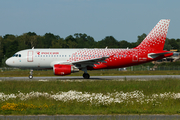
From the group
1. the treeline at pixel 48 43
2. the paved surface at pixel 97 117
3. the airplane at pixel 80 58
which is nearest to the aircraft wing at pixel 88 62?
the airplane at pixel 80 58

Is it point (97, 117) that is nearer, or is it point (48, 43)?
point (97, 117)

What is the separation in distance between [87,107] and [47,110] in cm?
221

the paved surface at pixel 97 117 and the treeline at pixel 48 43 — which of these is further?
the treeline at pixel 48 43

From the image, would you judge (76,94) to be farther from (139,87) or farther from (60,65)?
(60,65)

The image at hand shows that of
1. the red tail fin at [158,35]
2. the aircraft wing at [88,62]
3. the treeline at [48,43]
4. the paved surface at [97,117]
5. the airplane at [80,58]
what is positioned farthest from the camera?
the treeline at [48,43]

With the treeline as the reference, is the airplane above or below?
below

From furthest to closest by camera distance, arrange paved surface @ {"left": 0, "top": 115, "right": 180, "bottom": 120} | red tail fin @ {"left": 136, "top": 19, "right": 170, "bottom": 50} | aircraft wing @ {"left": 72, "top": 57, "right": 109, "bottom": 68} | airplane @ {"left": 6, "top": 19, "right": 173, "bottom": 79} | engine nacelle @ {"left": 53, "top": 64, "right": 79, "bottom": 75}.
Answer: red tail fin @ {"left": 136, "top": 19, "right": 170, "bottom": 50}
airplane @ {"left": 6, "top": 19, "right": 173, "bottom": 79}
aircraft wing @ {"left": 72, "top": 57, "right": 109, "bottom": 68}
engine nacelle @ {"left": 53, "top": 64, "right": 79, "bottom": 75}
paved surface @ {"left": 0, "top": 115, "right": 180, "bottom": 120}

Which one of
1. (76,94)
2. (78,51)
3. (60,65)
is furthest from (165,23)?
(76,94)

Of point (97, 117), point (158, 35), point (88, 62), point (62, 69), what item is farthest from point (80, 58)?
point (97, 117)

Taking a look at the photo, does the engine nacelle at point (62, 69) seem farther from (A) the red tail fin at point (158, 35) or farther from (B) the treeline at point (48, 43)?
(B) the treeline at point (48, 43)

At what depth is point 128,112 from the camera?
1315 centimetres

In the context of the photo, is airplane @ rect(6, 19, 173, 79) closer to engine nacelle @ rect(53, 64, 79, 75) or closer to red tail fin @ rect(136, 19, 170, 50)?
engine nacelle @ rect(53, 64, 79, 75)

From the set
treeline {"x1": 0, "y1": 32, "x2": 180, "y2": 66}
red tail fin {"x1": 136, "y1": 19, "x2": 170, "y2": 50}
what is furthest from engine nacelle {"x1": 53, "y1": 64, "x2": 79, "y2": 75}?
treeline {"x1": 0, "y1": 32, "x2": 180, "y2": 66}

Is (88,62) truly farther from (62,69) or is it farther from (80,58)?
(62,69)
